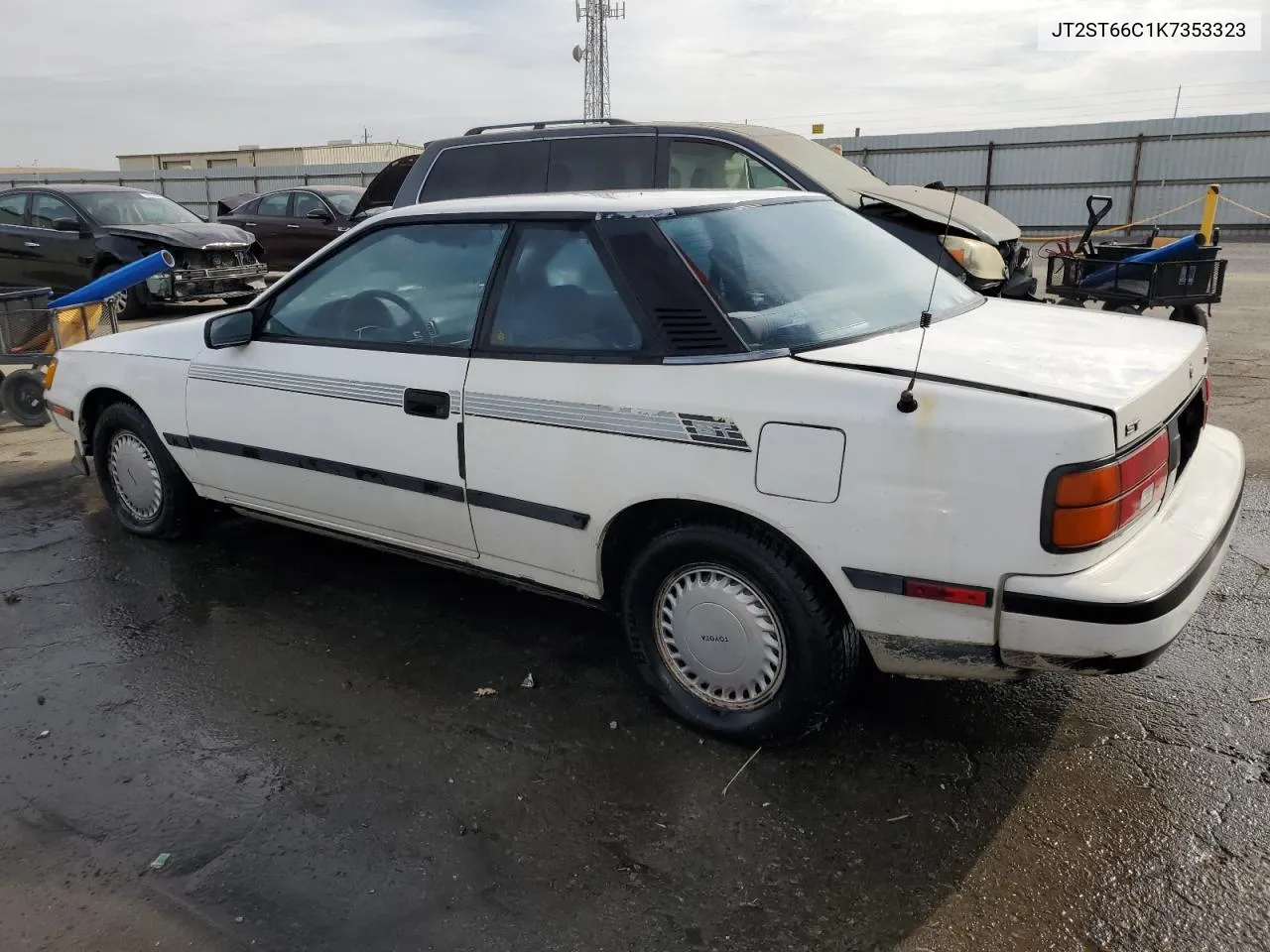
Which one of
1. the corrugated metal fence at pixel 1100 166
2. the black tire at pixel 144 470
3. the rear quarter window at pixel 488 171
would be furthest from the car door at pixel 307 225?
the corrugated metal fence at pixel 1100 166

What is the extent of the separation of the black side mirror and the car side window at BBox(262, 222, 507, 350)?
7 cm

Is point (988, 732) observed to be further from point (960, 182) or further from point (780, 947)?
point (960, 182)

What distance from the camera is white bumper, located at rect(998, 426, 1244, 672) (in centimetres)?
234

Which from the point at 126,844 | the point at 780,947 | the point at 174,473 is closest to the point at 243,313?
the point at 174,473

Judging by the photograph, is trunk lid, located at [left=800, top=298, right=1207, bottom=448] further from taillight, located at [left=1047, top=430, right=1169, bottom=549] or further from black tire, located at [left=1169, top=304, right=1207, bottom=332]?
black tire, located at [left=1169, top=304, right=1207, bottom=332]

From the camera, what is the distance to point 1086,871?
7.95ft

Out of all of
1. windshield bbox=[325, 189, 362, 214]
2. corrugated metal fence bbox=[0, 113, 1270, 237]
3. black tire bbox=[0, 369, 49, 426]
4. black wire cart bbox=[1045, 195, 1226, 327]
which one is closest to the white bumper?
black wire cart bbox=[1045, 195, 1226, 327]

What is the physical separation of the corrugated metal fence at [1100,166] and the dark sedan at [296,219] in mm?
14392

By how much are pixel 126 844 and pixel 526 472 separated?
59.0 inches

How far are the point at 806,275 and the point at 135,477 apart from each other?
3.38 meters

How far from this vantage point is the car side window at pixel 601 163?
23.9 ft

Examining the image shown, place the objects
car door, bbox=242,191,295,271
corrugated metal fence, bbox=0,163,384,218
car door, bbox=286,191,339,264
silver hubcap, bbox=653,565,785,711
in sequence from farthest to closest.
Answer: corrugated metal fence, bbox=0,163,384,218
car door, bbox=242,191,295,271
car door, bbox=286,191,339,264
silver hubcap, bbox=653,565,785,711

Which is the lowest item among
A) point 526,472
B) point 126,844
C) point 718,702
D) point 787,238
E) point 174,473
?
point 126,844

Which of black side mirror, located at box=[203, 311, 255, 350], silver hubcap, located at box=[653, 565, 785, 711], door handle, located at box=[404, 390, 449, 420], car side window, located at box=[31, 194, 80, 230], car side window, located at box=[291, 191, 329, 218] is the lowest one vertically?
silver hubcap, located at box=[653, 565, 785, 711]
